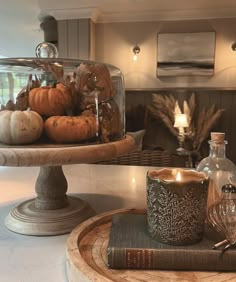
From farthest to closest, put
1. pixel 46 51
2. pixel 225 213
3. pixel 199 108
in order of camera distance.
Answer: pixel 199 108
pixel 46 51
pixel 225 213

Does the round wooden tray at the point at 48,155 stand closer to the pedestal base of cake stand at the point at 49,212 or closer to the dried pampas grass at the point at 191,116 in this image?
the pedestal base of cake stand at the point at 49,212

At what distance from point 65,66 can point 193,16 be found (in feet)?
11.3

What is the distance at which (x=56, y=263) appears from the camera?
2.01ft

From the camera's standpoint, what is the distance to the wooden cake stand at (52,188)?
0.64m

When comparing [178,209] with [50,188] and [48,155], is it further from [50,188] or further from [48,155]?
[50,188]

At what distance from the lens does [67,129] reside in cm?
73

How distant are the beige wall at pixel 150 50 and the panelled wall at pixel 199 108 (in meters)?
0.09

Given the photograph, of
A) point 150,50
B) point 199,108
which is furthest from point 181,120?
point 150,50

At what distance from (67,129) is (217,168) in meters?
0.33

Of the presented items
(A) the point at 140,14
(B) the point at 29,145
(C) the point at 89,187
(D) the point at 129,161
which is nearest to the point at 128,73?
(A) the point at 140,14

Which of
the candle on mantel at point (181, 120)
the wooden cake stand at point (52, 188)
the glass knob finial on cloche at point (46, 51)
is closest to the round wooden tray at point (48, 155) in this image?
the wooden cake stand at point (52, 188)

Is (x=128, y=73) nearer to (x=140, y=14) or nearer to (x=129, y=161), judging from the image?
(x=140, y=14)

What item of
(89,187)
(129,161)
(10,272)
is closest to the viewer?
Result: (10,272)

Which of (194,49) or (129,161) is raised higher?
(194,49)
